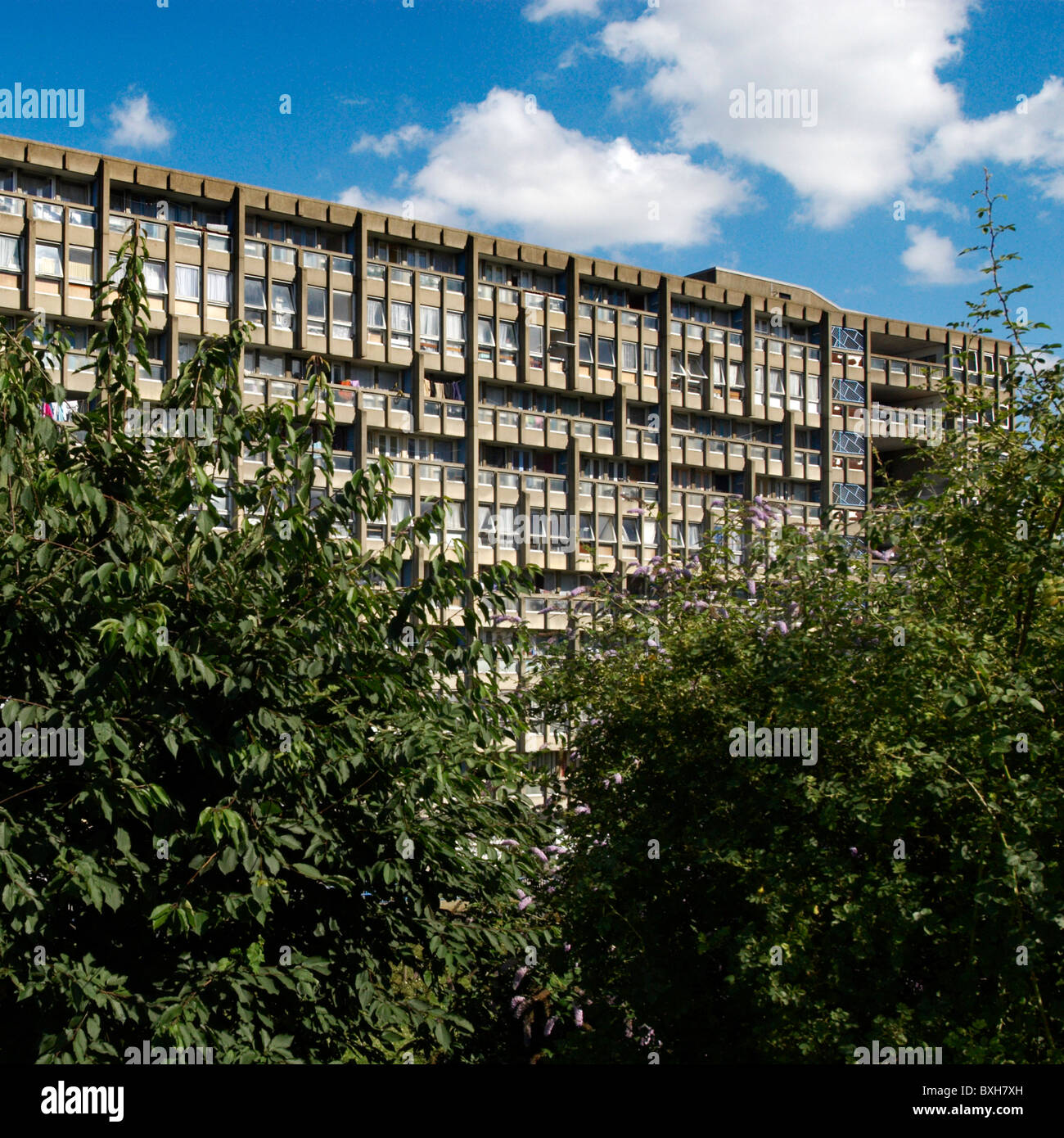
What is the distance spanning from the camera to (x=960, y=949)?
728 centimetres

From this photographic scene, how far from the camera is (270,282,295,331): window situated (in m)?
45.3

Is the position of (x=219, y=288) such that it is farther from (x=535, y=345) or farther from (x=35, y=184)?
(x=535, y=345)

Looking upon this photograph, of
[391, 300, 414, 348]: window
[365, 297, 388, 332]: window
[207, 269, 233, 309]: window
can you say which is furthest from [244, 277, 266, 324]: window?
[391, 300, 414, 348]: window

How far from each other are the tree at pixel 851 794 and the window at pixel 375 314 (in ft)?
126

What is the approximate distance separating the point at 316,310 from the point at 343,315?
1.11 meters

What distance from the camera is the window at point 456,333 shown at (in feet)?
162

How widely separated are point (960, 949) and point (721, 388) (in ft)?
170

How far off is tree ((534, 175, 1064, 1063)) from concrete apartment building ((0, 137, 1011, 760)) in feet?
92.5

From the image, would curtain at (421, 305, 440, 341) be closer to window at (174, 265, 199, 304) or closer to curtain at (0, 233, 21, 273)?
window at (174, 265, 199, 304)

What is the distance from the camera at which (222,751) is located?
7828 millimetres

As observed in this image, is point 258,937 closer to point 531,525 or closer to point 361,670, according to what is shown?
point 361,670

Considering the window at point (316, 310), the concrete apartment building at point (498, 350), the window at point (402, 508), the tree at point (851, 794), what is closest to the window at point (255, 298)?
the concrete apartment building at point (498, 350)

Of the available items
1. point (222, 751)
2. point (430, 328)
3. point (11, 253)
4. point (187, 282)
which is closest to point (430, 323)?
point (430, 328)
